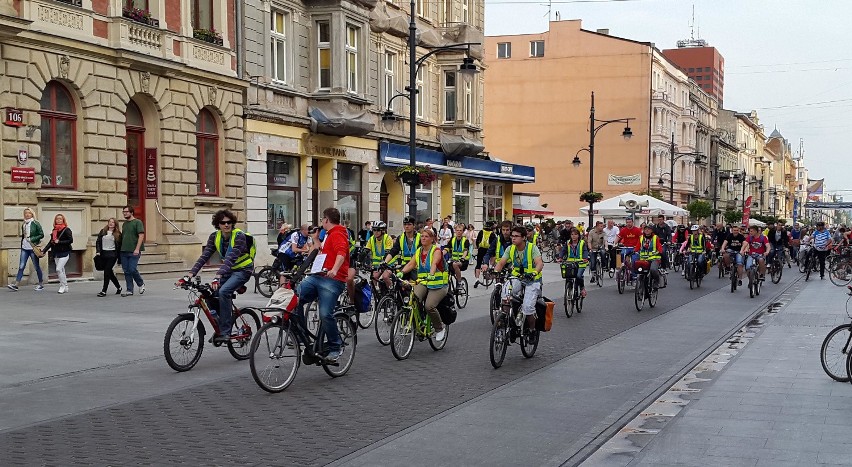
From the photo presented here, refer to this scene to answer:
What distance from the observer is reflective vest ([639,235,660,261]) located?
63.9 ft

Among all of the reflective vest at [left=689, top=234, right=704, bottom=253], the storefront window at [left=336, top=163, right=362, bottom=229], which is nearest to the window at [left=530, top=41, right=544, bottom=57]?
the storefront window at [left=336, top=163, right=362, bottom=229]

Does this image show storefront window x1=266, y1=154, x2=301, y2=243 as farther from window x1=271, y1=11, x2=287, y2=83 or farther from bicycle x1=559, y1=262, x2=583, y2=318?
bicycle x1=559, y1=262, x2=583, y2=318

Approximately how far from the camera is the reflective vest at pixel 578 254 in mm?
18125

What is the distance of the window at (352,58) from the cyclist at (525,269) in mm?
20018

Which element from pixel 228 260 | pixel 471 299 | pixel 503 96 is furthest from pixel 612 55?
pixel 228 260

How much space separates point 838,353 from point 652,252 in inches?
379

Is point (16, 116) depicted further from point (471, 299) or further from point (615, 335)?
point (615, 335)

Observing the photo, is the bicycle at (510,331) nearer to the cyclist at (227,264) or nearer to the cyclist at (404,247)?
the cyclist at (404,247)

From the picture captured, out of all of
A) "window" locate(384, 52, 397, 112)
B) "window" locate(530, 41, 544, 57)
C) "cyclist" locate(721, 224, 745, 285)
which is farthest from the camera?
"window" locate(530, 41, 544, 57)

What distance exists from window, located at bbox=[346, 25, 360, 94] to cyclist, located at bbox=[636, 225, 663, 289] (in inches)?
555

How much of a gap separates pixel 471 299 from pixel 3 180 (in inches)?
401

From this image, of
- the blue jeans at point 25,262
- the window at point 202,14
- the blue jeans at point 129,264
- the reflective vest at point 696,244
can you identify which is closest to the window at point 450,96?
the window at point 202,14

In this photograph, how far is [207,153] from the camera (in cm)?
2589

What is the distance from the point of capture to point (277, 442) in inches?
282
